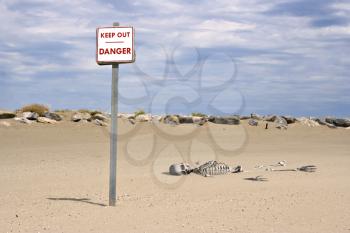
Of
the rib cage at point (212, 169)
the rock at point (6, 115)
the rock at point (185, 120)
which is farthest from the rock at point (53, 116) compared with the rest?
the rib cage at point (212, 169)

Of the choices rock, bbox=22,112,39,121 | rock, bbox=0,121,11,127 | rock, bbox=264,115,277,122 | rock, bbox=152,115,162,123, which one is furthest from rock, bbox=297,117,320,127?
rock, bbox=0,121,11,127

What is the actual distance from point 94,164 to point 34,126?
7.20 metres

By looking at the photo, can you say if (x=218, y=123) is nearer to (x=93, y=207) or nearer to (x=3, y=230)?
(x=93, y=207)

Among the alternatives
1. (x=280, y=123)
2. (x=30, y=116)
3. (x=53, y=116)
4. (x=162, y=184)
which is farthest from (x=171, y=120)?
(x=162, y=184)

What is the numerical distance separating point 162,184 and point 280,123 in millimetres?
15788

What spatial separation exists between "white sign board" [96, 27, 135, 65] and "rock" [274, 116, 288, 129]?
18093 mm

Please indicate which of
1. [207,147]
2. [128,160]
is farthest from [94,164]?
[207,147]

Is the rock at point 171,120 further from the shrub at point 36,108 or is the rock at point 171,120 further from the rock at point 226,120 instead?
the shrub at point 36,108

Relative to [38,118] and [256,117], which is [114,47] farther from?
[256,117]

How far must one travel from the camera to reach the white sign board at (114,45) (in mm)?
10266

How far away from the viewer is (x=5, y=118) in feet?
78.7

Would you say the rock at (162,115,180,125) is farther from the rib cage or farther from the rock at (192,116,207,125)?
the rib cage

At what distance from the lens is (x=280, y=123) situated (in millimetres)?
28016

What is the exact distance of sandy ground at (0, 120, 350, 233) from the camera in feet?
29.6
